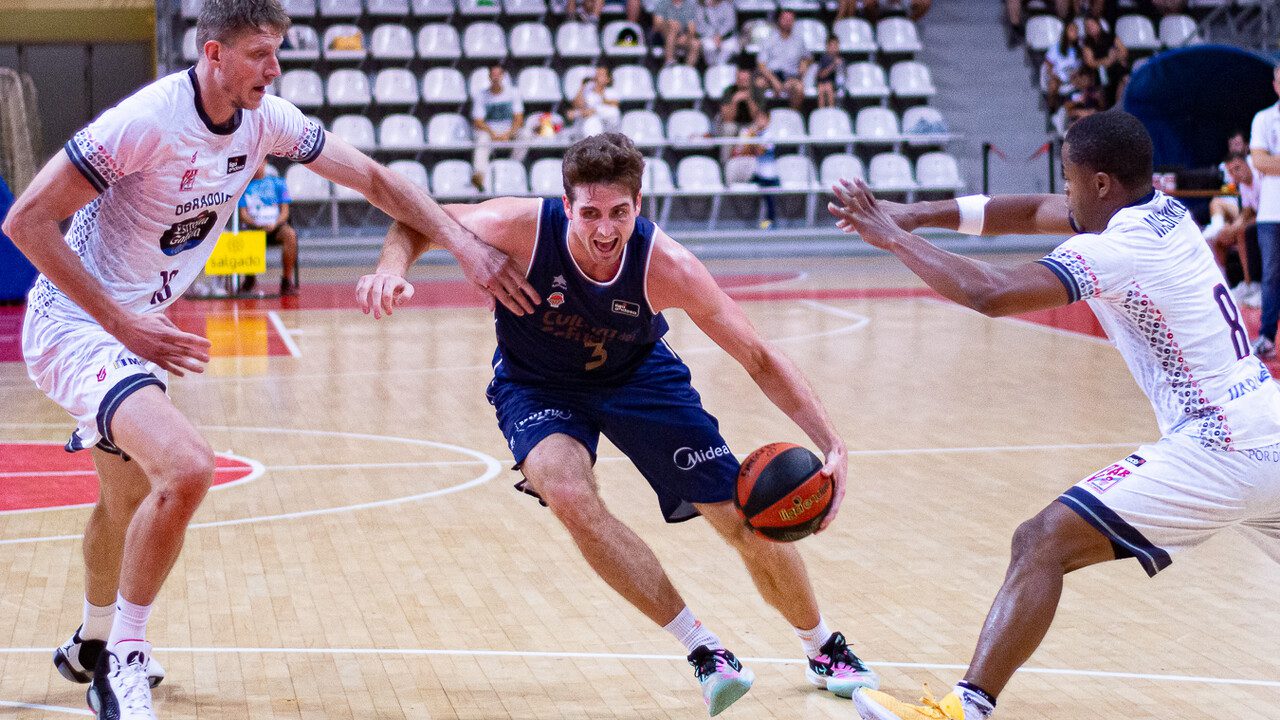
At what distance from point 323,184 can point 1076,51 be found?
10110 millimetres

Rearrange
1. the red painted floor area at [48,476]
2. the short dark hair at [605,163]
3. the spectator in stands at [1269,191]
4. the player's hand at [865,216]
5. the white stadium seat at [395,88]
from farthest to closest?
the white stadium seat at [395,88], the spectator in stands at [1269,191], the red painted floor area at [48,476], the short dark hair at [605,163], the player's hand at [865,216]

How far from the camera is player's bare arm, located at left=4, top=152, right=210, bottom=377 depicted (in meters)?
3.94

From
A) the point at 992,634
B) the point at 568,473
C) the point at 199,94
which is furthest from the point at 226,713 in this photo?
the point at 992,634

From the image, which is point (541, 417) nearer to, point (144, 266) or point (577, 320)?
point (577, 320)

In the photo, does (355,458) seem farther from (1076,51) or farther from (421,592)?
(1076,51)

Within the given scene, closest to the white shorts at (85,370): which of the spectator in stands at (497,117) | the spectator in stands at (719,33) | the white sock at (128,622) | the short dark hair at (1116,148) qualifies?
the white sock at (128,622)

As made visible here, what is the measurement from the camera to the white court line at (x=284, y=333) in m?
12.0

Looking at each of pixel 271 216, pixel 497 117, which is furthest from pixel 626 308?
pixel 497 117

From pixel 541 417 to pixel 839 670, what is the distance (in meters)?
1.15

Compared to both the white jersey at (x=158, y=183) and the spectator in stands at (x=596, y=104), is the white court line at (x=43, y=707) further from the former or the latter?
the spectator in stands at (x=596, y=104)

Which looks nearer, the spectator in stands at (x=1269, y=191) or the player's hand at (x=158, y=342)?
the player's hand at (x=158, y=342)

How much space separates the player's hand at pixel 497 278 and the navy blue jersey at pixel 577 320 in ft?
0.37

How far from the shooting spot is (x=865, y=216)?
409 centimetres

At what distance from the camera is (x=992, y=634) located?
376 cm
